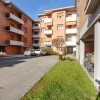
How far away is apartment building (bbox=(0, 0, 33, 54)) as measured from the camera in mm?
36750

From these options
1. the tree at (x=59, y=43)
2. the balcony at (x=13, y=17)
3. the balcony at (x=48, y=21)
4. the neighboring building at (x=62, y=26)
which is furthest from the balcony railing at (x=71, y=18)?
the balcony at (x=13, y=17)

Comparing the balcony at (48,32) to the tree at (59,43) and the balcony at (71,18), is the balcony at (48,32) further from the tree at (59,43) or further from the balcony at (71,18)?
the balcony at (71,18)

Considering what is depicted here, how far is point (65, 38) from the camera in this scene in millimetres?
41094

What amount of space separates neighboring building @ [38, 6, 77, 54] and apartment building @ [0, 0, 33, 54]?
6.98 meters

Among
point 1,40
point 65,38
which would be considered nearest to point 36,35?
point 65,38

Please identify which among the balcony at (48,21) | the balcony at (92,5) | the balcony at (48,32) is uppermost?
the balcony at (48,21)

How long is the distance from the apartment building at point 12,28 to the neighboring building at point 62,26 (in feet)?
22.9

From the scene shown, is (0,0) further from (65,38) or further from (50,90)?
(50,90)

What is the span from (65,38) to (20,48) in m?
14.4

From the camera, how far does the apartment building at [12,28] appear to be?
36.8 meters

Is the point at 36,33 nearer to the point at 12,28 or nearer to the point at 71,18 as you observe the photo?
the point at 12,28

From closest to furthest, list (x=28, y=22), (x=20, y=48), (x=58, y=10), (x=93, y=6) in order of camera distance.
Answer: (x=93, y=6)
(x=58, y=10)
(x=20, y=48)
(x=28, y=22)

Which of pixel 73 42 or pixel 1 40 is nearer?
pixel 1 40

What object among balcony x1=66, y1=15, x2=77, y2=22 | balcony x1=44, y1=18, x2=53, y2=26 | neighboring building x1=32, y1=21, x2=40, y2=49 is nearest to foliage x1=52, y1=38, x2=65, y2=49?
balcony x1=66, y1=15, x2=77, y2=22
